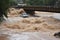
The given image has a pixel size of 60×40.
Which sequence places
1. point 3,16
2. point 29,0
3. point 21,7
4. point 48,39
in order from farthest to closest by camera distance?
point 29,0
point 21,7
point 3,16
point 48,39

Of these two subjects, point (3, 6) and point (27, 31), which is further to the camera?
point (3, 6)

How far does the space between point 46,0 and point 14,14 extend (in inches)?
202

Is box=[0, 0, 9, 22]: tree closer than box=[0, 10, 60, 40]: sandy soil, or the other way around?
box=[0, 10, 60, 40]: sandy soil

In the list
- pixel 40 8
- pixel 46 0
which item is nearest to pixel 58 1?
pixel 46 0

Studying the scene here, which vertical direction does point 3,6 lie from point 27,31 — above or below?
above

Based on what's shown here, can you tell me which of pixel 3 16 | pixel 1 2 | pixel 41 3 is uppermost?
pixel 1 2

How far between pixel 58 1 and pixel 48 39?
12.9 metres

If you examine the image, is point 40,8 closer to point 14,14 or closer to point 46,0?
point 14,14

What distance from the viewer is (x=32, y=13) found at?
53.3 feet

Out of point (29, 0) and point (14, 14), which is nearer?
point (14, 14)

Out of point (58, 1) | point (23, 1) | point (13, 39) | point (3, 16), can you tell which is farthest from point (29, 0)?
point (13, 39)

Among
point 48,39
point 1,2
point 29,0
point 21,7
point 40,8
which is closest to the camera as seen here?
point 48,39

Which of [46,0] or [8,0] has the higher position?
[8,0]

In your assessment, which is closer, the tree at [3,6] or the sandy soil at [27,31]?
the sandy soil at [27,31]
